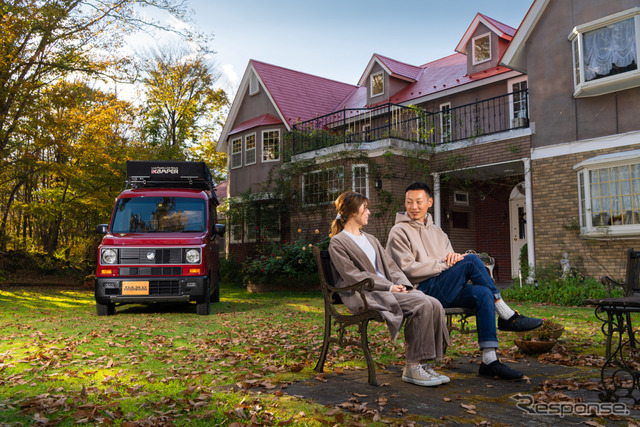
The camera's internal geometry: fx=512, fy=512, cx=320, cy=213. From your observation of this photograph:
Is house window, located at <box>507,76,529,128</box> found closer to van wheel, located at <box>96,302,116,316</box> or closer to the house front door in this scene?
the house front door

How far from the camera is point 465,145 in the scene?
1523 centimetres

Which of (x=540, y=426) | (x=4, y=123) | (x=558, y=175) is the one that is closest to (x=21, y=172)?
(x=4, y=123)

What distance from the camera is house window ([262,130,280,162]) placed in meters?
21.9

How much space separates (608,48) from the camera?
12281 millimetres

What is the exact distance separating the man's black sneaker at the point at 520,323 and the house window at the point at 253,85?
20773 millimetres

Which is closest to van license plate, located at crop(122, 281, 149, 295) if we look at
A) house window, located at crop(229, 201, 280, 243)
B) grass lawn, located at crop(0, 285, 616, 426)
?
grass lawn, located at crop(0, 285, 616, 426)

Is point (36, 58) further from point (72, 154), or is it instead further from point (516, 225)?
point (516, 225)

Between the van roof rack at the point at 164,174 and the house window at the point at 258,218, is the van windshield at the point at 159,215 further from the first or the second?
the house window at the point at 258,218

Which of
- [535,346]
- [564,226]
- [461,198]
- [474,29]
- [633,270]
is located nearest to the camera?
[535,346]

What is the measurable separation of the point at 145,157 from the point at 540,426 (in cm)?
1978

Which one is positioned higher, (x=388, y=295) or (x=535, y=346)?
(x=388, y=295)

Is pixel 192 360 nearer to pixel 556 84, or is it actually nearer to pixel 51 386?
pixel 51 386

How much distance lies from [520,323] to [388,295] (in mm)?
1286

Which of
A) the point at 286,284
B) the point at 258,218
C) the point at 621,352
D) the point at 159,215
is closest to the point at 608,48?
the point at 621,352
